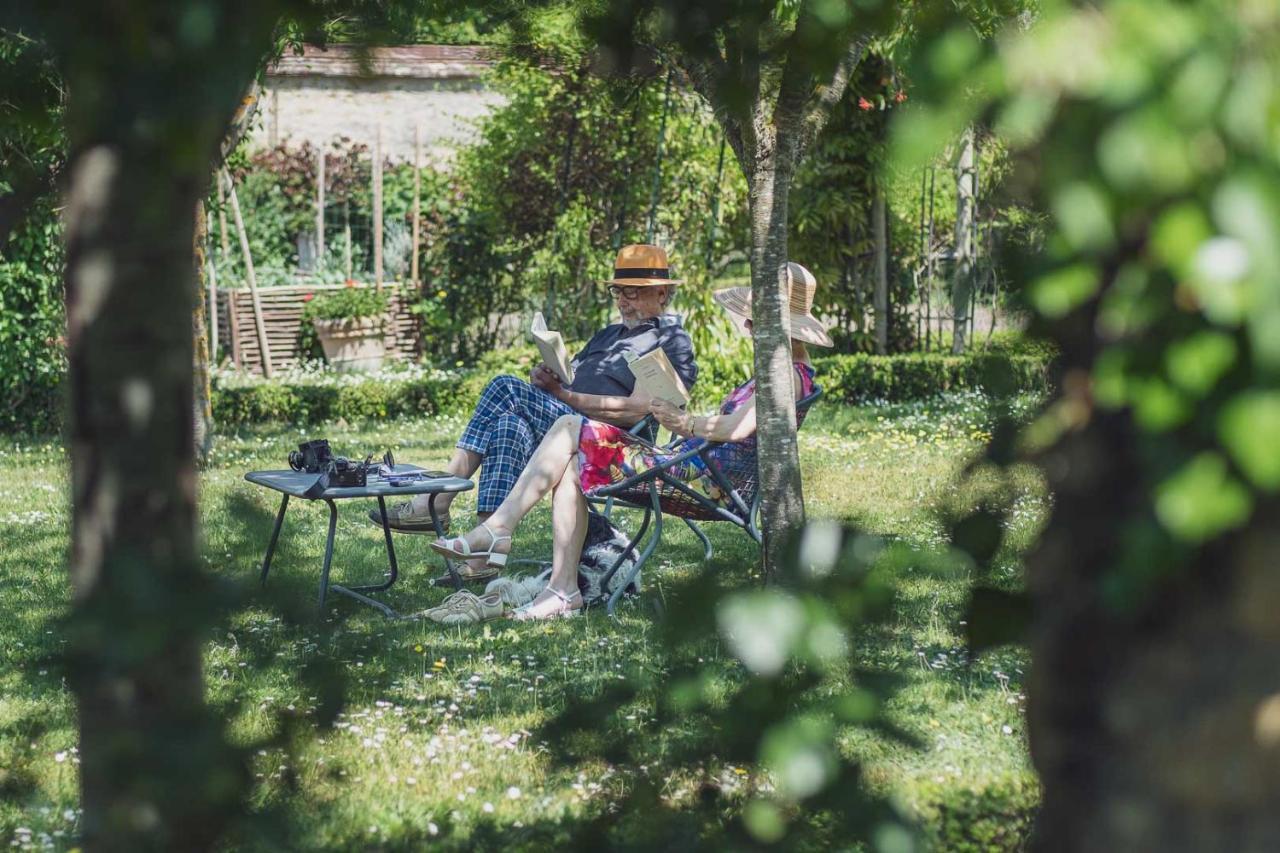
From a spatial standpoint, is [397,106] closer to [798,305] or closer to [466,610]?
[798,305]

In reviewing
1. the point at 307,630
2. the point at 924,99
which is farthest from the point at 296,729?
the point at 924,99

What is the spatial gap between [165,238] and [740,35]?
2.31ft

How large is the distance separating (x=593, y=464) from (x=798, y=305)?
1.00 metres

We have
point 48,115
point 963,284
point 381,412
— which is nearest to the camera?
point 963,284

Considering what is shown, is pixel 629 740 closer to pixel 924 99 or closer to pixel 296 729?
pixel 296 729

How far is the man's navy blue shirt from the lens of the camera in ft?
17.4

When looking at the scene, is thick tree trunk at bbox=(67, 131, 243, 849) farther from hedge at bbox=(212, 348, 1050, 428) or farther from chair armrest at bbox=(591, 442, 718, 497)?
hedge at bbox=(212, 348, 1050, 428)

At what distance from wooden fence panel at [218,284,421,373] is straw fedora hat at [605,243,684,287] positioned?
8.41 metres

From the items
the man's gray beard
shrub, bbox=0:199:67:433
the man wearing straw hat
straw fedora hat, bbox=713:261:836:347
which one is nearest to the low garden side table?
the man wearing straw hat

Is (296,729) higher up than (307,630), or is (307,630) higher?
(307,630)

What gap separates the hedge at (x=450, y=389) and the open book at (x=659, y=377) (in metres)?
5.41

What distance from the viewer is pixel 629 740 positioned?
164 centimetres

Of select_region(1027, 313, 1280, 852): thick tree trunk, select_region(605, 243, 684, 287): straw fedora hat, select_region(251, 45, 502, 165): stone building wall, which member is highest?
select_region(251, 45, 502, 165): stone building wall

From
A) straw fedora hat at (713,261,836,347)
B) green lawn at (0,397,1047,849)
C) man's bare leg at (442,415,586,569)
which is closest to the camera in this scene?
green lawn at (0,397,1047,849)
